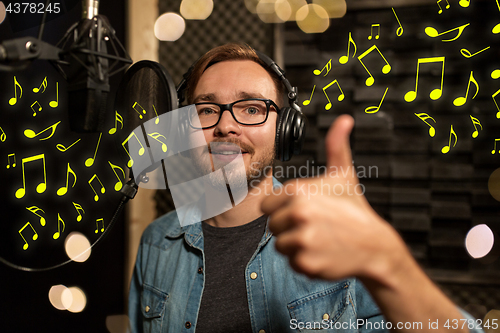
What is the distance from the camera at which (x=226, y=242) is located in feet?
3.43

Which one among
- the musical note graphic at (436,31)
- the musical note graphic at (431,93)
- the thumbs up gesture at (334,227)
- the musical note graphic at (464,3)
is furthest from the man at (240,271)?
the musical note graphic at (464,3)

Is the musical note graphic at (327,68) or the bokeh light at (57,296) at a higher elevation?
the musical note graphic at (327,68)

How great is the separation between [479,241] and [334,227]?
1.37 meters

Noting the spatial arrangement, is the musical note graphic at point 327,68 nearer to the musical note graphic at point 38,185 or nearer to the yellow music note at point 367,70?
the yellow music note at point 367,70

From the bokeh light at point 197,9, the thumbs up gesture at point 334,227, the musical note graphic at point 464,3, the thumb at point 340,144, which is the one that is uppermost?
the bokeh light at point 197,9

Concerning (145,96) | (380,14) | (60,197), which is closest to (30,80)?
(60,197)

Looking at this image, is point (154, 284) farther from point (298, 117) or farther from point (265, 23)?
point (265, 23)

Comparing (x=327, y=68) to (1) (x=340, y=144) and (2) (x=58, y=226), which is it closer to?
(1) (x=340, y=144)

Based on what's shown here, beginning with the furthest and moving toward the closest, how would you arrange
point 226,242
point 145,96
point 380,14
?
point 380,14 < point 226,242 < point 145,96

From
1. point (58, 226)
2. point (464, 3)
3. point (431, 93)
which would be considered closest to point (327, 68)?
point (431, 93)

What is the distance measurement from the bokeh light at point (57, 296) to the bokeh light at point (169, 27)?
1.30 meters

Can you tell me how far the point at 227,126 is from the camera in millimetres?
973

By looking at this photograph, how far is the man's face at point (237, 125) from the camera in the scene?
0.99 m

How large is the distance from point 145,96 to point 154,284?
0.72 meters
